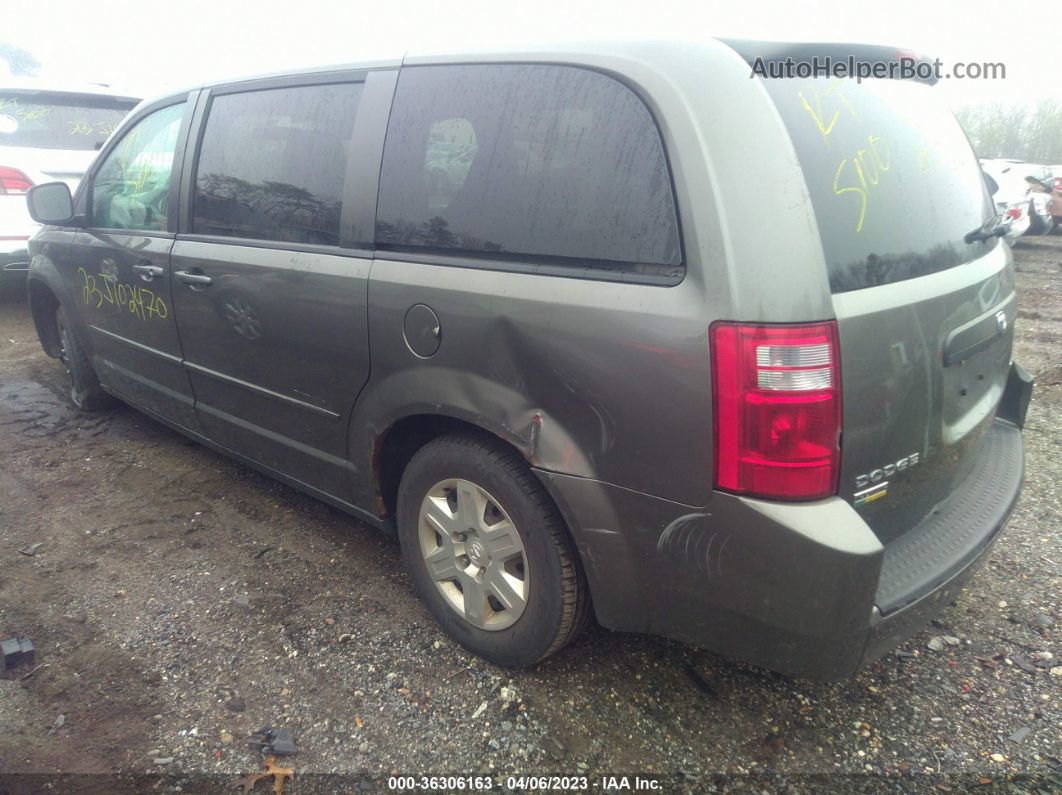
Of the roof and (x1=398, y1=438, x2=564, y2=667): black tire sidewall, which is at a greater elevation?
the roof

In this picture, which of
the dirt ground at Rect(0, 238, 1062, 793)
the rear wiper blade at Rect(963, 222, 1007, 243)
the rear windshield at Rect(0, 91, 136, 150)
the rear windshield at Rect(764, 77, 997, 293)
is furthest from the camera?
the rear windshield at Rect(0, 91, 136, 150)

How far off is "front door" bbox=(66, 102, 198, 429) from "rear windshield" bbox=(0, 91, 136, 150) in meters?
3.16

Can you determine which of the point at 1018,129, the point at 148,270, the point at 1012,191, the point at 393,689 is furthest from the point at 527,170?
the point at 1018,129

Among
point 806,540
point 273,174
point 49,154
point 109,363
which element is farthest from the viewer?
point 49,154

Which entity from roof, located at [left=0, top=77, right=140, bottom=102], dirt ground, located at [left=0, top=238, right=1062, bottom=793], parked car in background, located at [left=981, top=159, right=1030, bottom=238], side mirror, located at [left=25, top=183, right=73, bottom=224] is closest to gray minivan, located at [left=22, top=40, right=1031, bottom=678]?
dirt ground, located at [left=0, top=238, right=1062, bottom=793]

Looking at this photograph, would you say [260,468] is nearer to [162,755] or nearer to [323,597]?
[323,597]

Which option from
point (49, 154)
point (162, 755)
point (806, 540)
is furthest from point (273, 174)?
point (49, 154)

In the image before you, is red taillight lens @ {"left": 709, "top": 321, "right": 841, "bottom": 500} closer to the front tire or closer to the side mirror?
the front tire

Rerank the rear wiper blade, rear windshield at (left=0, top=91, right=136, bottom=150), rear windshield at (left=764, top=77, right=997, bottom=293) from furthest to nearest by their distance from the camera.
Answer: rear windshield at (left=0, top=91, right=136, bottom=150), the rear wiper blade, rear windshield at (left=764, top=77, right=997, bottom=293)

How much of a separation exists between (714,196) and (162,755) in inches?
79.8

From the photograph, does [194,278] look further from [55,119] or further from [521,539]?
[55,119]

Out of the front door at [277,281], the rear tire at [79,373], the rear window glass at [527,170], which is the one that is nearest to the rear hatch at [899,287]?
the rear window glass at [527,170]

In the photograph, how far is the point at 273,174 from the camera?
8.66ft

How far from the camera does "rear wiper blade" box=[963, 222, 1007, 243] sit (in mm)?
2088
